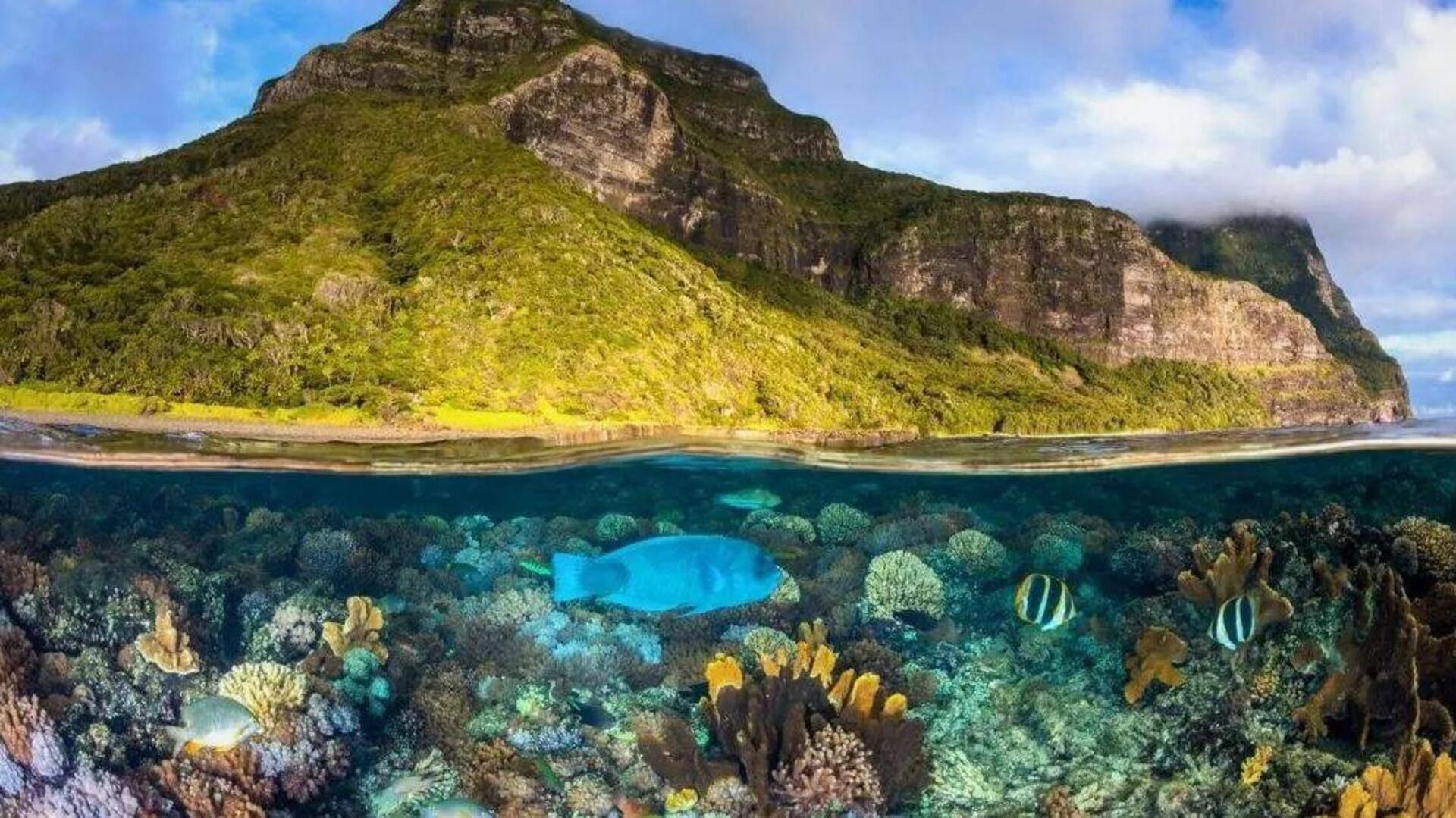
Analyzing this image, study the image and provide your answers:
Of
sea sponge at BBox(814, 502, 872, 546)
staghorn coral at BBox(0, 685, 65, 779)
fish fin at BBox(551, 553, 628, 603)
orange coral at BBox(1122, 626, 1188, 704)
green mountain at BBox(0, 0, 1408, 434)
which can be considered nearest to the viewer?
fish fin at BBox(551, 553, 628, 603)

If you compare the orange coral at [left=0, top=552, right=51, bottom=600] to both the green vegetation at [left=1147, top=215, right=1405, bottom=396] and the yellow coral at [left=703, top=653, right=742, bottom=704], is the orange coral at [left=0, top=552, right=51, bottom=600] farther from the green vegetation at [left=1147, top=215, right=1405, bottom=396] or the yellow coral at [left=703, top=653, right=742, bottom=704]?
the green vegetation at [left=1147, top=215, right=1405, bottom=396]

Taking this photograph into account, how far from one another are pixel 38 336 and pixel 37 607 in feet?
109

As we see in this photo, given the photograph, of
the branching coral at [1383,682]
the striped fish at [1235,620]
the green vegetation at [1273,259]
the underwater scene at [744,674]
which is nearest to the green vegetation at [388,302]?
the underwater scene at [744,674]

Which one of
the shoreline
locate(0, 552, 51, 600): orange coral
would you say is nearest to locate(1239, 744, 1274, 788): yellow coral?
the shoreline

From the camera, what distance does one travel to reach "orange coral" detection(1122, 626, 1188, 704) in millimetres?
→ 5648

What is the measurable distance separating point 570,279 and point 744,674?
135 ft

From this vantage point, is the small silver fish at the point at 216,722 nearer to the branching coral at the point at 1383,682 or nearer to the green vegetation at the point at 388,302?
the branching coral at the point at 1383,682

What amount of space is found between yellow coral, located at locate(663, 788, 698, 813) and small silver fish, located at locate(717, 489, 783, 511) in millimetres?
6298

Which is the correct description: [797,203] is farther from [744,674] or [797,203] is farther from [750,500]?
[744,674]

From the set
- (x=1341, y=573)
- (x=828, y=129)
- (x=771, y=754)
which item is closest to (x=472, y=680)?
(x=771, y=754)

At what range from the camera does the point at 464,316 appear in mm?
41156

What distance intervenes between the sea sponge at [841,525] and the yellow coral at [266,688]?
4283 mm

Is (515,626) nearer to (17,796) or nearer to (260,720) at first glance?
(260,720)

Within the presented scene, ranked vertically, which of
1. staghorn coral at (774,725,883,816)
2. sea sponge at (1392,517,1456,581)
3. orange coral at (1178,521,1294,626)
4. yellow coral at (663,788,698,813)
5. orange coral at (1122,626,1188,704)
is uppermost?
sea sponge at (1392,517,1456,581)
